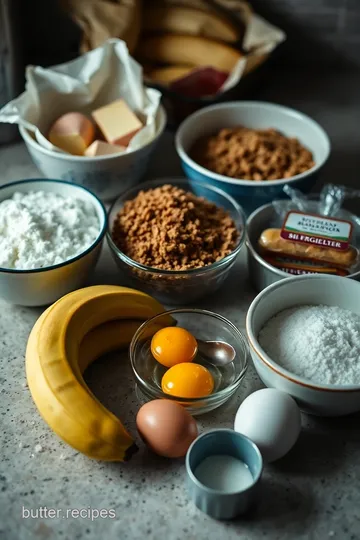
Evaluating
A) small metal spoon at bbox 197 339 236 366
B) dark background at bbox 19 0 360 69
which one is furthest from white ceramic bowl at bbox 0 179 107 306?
dark background at bbox 19 0 360 69

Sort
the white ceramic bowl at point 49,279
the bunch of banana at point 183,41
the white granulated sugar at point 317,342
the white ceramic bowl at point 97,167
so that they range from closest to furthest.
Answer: the white granulated sugar at point 317,342
the white ceramic bowl at point 49,279
the white ceramic bowl at point 97,167
the bunch of banana at point 183,41

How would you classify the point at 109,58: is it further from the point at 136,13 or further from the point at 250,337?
the point at 250,337

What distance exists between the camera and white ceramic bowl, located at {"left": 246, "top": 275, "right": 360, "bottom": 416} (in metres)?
0.93

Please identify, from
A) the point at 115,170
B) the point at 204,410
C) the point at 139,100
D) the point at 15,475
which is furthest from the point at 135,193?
the point at 15,475

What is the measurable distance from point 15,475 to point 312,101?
126 cm

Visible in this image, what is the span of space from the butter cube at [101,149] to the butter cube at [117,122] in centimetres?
3

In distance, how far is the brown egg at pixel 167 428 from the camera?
0.91 m

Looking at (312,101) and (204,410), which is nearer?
(204,410)

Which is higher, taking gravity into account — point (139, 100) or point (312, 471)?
point (139, 100)

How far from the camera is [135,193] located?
1.33 m

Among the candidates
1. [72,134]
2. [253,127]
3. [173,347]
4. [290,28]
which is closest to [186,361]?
[173,347]

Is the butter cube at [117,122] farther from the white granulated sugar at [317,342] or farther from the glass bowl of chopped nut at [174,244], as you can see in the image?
the white granulated sugar at [317,342]

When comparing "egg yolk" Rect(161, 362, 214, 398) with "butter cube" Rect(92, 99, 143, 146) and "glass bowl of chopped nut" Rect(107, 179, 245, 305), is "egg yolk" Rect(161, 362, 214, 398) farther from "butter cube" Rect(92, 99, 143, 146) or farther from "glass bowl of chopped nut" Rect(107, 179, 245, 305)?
"butter cube" Rect(92, 99, 143, 146)

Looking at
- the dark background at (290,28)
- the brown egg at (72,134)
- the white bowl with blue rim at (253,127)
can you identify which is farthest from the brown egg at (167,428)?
the dark background at (290,28)
